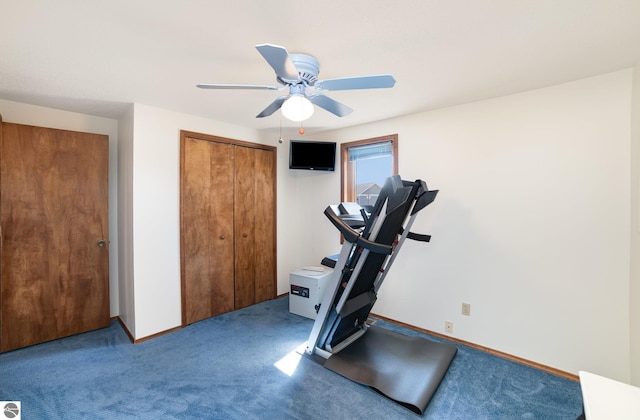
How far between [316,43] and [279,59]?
440 mm

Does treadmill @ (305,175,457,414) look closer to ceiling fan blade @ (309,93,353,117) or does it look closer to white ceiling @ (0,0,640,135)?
ceiling fan blade @ (309,93,353,117)

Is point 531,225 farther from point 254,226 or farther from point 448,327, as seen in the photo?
point 254,226

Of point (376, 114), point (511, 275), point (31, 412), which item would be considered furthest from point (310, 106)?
point (31, 412)

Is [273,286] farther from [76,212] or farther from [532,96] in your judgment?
[532,96]

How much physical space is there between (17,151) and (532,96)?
4684 millimetres

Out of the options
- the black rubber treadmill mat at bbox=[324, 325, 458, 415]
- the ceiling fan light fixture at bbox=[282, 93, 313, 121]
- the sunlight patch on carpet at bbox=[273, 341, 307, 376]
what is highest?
the ceiling fan light fixture at bbox=[282, 93, 313, 121]

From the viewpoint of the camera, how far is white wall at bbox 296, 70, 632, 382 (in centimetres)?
206

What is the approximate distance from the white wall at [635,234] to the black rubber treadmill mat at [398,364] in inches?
45.5

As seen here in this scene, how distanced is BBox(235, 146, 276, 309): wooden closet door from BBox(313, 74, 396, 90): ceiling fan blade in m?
2.16

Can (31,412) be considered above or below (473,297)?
below

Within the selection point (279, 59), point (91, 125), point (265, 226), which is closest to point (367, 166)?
point (265, 226)

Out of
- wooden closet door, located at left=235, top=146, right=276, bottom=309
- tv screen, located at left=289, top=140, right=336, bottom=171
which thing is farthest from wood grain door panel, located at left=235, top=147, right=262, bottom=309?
tv screen, located at left=289, top=140, right=336, bottom=171

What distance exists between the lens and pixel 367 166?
3.61m

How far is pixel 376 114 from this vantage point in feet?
10.1
